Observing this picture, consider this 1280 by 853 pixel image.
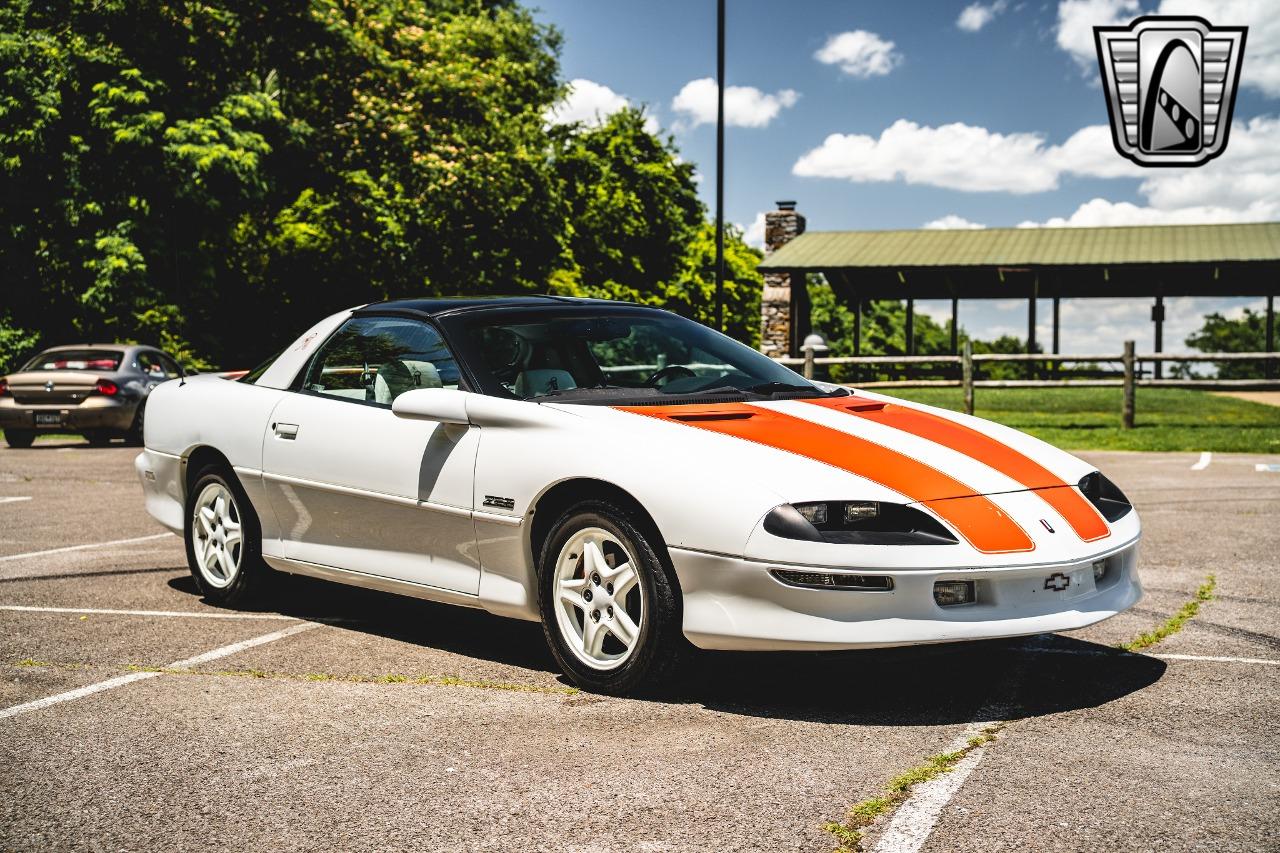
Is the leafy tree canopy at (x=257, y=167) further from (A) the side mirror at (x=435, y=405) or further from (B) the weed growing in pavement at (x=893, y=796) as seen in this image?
(B) the weed growing in pavement at (x=893, y=796)

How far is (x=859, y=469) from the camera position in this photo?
14.3 ft

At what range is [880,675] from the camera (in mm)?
4949

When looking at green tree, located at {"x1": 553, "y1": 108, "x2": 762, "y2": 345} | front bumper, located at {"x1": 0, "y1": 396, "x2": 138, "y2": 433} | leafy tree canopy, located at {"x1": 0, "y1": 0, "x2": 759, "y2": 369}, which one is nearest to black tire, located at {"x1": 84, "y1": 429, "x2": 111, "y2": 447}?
front bumper, located at {"x1": 0, "y1": 396, "x2": 138, "y2": 433}

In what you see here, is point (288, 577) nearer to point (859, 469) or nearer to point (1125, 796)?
point (859, 469)

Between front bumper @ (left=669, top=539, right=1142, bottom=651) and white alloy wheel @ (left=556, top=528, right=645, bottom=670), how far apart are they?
0.26m

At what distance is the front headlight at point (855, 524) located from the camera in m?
4.17

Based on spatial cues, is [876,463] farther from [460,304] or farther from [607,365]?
[460,304]

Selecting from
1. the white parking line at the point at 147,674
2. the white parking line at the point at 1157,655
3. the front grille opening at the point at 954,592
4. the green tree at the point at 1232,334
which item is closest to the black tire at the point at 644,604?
the front grille opening at the point at 954,592

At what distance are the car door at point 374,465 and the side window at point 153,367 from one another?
13.7 m

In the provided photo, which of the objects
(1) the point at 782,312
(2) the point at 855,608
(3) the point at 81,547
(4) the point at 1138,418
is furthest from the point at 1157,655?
(1) the point at 782,312

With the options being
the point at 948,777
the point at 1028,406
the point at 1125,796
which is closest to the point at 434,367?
the point at 948,777

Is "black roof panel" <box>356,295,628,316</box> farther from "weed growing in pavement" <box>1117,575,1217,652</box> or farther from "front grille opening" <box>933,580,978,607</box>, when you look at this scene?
"weed growing in pavement" <box>1117,575,1217,652</box>

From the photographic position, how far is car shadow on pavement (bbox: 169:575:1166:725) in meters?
4.40

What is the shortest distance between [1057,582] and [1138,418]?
18.0 metres
